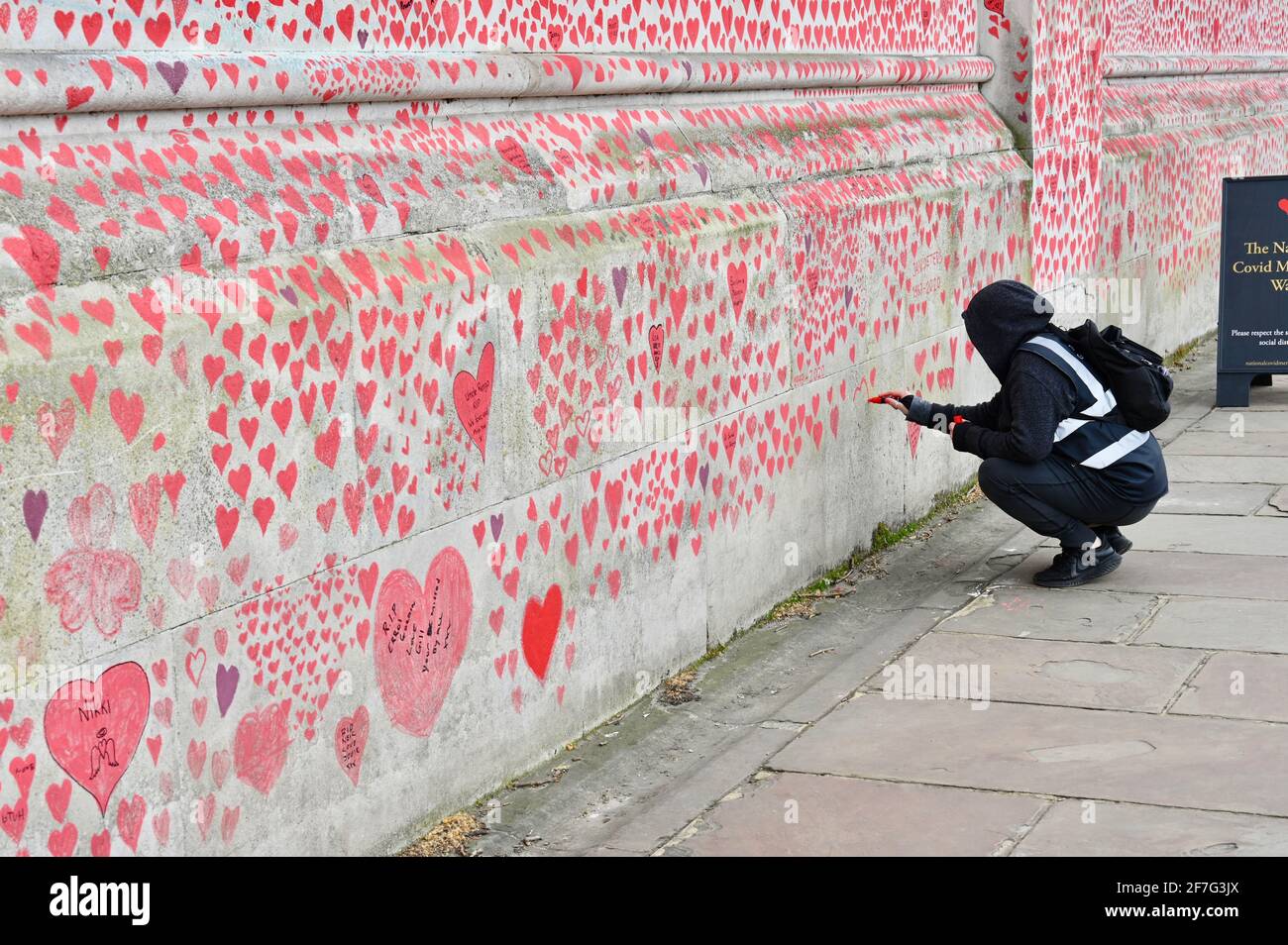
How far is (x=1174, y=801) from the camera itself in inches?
181

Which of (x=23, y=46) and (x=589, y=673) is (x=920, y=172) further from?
(x=23, y=46)

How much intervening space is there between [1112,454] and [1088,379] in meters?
0.31

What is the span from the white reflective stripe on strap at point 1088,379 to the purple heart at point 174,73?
360cm

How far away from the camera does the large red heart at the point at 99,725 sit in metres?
3.41

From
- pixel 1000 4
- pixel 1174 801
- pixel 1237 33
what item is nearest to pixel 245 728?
pixel 1174 801

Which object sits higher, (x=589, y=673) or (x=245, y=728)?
(x=245, y=728)

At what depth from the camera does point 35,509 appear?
3.30 meters

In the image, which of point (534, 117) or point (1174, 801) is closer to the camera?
point (1174, 801)

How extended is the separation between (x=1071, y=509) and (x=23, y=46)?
4401 mm

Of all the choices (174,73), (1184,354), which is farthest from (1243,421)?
(174,73)

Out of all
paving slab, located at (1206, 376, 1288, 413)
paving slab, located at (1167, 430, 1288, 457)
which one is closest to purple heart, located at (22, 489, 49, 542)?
paving slab, located at (1167, 430, 1288, 457)

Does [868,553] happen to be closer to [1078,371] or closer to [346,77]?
[1078,371]

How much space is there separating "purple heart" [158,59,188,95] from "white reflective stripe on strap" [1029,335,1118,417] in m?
3.60

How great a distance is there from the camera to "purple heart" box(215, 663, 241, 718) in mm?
3812
